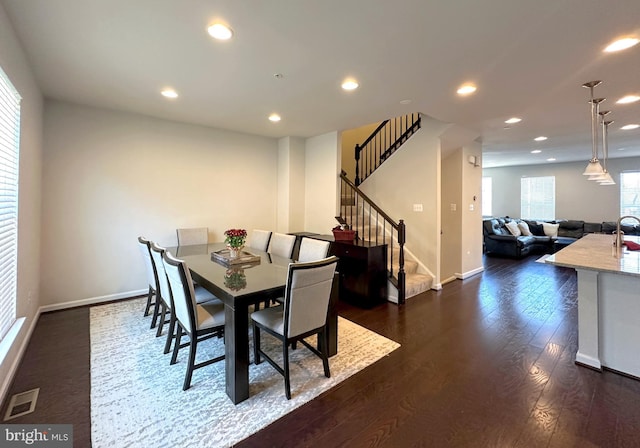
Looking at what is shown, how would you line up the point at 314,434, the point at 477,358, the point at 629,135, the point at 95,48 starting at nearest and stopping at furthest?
1. the point at 314,434
2. the point at 95,48
3. the point at 477,358
4. the point at 629,135

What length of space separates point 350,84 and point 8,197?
314 centimetres

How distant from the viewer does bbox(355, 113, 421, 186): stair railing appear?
5414 mm

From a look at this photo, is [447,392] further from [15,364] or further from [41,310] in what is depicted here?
[41,310]

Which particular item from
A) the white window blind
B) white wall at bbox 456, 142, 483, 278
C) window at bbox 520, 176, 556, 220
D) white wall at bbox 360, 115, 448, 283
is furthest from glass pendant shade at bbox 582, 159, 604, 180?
window at bbox 520, 176, 556, 220

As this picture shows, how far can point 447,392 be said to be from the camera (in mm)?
2186

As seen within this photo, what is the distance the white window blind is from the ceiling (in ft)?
1.64

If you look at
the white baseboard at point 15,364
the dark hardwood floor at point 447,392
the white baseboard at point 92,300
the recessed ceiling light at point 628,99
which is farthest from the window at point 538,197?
the white baseboard at point 15,364

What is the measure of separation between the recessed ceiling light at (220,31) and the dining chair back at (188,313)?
5.49 ft

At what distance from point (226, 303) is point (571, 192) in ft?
36.4

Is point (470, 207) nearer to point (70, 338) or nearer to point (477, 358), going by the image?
point (477, 358)

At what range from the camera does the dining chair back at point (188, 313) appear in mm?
2115

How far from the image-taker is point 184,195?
4594 mm

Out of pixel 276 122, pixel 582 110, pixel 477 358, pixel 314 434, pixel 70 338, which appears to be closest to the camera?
pixel 314 434

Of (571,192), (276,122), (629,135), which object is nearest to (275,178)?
(276,122)
